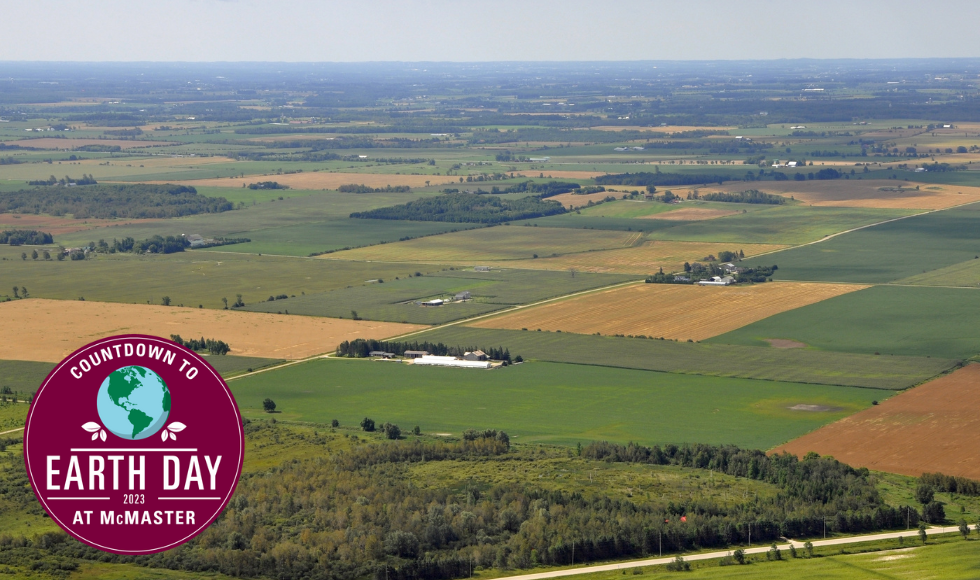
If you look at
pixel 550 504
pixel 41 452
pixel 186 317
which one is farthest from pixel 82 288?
pixel 41 452

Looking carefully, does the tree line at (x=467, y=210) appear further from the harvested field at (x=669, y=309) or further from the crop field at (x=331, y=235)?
the harvested field at (x=669, y=309)

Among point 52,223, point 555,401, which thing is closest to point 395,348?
point 555,401

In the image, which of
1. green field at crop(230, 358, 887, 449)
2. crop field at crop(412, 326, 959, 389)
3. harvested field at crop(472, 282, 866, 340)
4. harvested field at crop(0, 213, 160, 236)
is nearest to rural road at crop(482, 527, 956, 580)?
green field at crop(230, 358, 887, 449)

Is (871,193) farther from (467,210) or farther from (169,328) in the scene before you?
(169,328)

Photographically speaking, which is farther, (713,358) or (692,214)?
(692,214)

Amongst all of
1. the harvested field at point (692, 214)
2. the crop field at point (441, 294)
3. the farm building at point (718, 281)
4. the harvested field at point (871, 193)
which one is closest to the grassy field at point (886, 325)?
the farm building at point (718, 281)

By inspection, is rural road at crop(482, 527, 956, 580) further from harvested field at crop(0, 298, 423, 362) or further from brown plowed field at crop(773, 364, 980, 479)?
harvested field at crop(0, 298, 423, 362)
